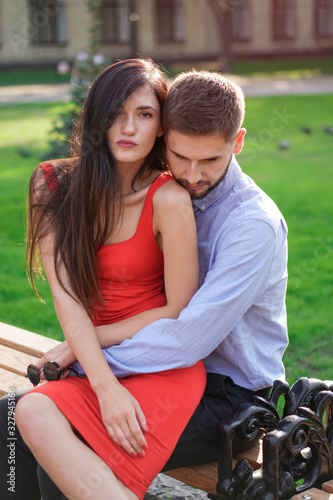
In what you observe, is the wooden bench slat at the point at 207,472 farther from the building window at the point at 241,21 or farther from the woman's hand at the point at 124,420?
the building window at the point at 241,21

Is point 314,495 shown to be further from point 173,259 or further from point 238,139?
point 238,139

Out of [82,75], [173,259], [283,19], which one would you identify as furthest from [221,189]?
[283,19]

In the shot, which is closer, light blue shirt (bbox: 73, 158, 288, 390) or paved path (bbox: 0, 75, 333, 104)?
light blue shirt (bbox: 73, 158, 288, 390)

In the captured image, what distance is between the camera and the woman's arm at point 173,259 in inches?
84.4

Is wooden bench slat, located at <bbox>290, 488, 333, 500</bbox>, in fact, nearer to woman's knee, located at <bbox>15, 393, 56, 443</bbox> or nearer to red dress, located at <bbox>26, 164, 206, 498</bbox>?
red dress, located at <bbox>26, 164, 206, 498</bbox>

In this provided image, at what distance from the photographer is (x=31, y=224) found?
7.80ft

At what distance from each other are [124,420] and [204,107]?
947 millimetres

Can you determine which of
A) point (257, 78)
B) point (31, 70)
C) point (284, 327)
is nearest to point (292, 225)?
point (284, 327)

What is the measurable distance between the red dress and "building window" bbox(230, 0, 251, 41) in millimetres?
26713

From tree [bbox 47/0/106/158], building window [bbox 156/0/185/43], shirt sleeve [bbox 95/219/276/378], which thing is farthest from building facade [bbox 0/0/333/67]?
shirt sleeve [bbox 95/219/276/378]

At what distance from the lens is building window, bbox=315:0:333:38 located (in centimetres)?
2758

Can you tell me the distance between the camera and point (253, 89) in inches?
630

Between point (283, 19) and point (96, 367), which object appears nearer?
point (96, 367)

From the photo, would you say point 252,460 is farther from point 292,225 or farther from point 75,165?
point 292,225
